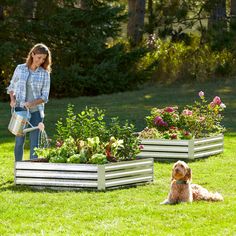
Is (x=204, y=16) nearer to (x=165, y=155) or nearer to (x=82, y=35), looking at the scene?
(x=82, y=35)

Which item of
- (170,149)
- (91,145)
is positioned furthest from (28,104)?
(170,149)

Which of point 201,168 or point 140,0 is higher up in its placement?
point 140,0

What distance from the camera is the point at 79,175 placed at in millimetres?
10867

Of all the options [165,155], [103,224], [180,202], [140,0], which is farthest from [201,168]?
[140,0]

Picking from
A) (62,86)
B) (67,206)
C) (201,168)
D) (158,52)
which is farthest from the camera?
(158,52)

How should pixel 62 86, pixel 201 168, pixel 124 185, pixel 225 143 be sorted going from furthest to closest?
1. pixel 62 86
2. pixel 225 143
3. pixel 201 168
4. pixel 124 185

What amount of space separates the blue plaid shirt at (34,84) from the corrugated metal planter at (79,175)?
122 centimetres

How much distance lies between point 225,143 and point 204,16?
1843cm

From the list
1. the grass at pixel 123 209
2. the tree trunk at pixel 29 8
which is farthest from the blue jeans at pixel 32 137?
the tree trunk at pixel 29 8

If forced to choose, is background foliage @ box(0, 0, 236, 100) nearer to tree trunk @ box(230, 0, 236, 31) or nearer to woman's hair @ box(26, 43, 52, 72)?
tree trunk @ box(230, 0, 236, 31)

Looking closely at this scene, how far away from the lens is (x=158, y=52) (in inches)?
1193

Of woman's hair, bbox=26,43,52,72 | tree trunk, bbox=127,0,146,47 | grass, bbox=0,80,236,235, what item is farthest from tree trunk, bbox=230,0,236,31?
woman's hair, bbox=26,43,52,72

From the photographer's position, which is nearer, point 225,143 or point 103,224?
point 103,224

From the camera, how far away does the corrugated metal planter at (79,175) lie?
10836 millimetres
